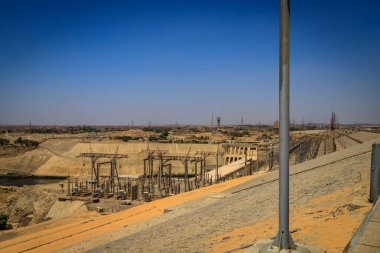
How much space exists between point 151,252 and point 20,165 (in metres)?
63.5

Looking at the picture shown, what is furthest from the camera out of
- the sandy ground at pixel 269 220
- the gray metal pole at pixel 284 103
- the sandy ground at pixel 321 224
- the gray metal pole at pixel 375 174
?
the gray metal pole at pixel 375 174

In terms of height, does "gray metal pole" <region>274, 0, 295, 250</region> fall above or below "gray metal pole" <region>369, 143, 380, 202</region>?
above

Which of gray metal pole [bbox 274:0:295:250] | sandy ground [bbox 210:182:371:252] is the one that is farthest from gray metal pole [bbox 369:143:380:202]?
gray metal pole [bbox 274:0:295:250]

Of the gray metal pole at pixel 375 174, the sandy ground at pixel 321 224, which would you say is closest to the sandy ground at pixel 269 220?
the sandy ground at pixel 321 224

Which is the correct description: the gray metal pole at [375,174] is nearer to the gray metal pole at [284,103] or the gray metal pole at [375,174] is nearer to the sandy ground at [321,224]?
the sandy ground at [321,224]

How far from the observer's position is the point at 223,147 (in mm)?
63469

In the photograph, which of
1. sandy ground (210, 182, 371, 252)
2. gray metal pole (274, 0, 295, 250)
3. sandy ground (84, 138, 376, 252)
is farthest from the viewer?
sandy ground (84, 138, 376, 252)

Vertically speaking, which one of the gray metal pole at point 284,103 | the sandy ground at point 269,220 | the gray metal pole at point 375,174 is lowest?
the sandy ground at point 269,220

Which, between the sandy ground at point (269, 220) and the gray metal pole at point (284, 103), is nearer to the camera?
the gray metal pole at point (284, 103)

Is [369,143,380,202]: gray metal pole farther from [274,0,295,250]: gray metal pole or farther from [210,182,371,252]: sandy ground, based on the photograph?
[274,0,295,250]: gray metal pole

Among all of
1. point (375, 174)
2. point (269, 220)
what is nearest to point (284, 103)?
point (375, 174)

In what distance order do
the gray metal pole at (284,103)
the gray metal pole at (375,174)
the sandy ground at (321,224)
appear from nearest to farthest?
the gray metal pole at (284,103) → the sandy ground at (321,224) → the gray metal pole at (375,174)

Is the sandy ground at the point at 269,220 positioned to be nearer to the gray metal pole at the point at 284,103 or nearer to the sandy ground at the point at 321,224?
the sandy ground at the point at 321,224

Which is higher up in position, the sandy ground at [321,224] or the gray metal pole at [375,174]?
the gray metal pole at [375,174]
